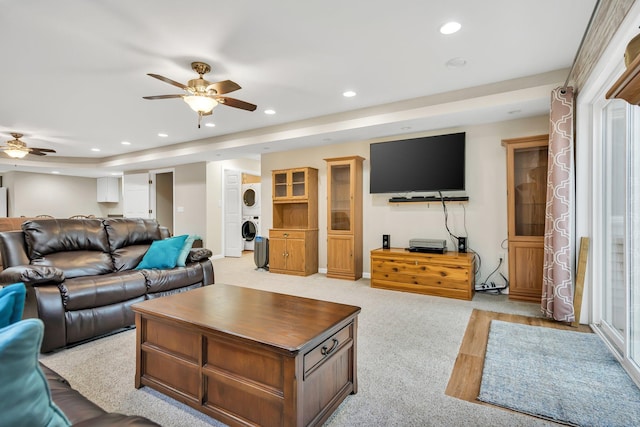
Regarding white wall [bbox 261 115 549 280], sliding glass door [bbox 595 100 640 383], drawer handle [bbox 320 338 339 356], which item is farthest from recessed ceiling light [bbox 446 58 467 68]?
drawer handle [bbox 320 338 339 356]

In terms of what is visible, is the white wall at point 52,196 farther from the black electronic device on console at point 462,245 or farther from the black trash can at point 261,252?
the black electronic device on console at point 462,245

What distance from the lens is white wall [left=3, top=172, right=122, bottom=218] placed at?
8.88m

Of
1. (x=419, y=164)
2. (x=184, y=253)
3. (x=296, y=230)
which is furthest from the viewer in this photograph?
(x=296, y=230)

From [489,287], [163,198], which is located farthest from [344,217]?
[163,198]

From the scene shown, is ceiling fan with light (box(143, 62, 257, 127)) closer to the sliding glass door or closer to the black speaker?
the sliding glass door

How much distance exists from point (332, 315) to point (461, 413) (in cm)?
86

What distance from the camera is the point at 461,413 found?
5.61ft

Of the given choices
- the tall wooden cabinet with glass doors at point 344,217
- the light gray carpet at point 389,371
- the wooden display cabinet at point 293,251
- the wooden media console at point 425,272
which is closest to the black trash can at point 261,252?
the wooden display cabinet at point 293,251

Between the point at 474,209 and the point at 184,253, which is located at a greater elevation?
the point at 474,209

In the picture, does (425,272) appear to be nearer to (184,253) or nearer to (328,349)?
(328,349)

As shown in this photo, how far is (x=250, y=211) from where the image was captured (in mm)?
8172

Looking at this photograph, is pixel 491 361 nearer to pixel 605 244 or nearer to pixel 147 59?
pixel 605 244

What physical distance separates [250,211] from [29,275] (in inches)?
231

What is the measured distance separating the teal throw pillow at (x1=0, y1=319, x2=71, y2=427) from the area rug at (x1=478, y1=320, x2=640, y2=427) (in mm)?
2023
